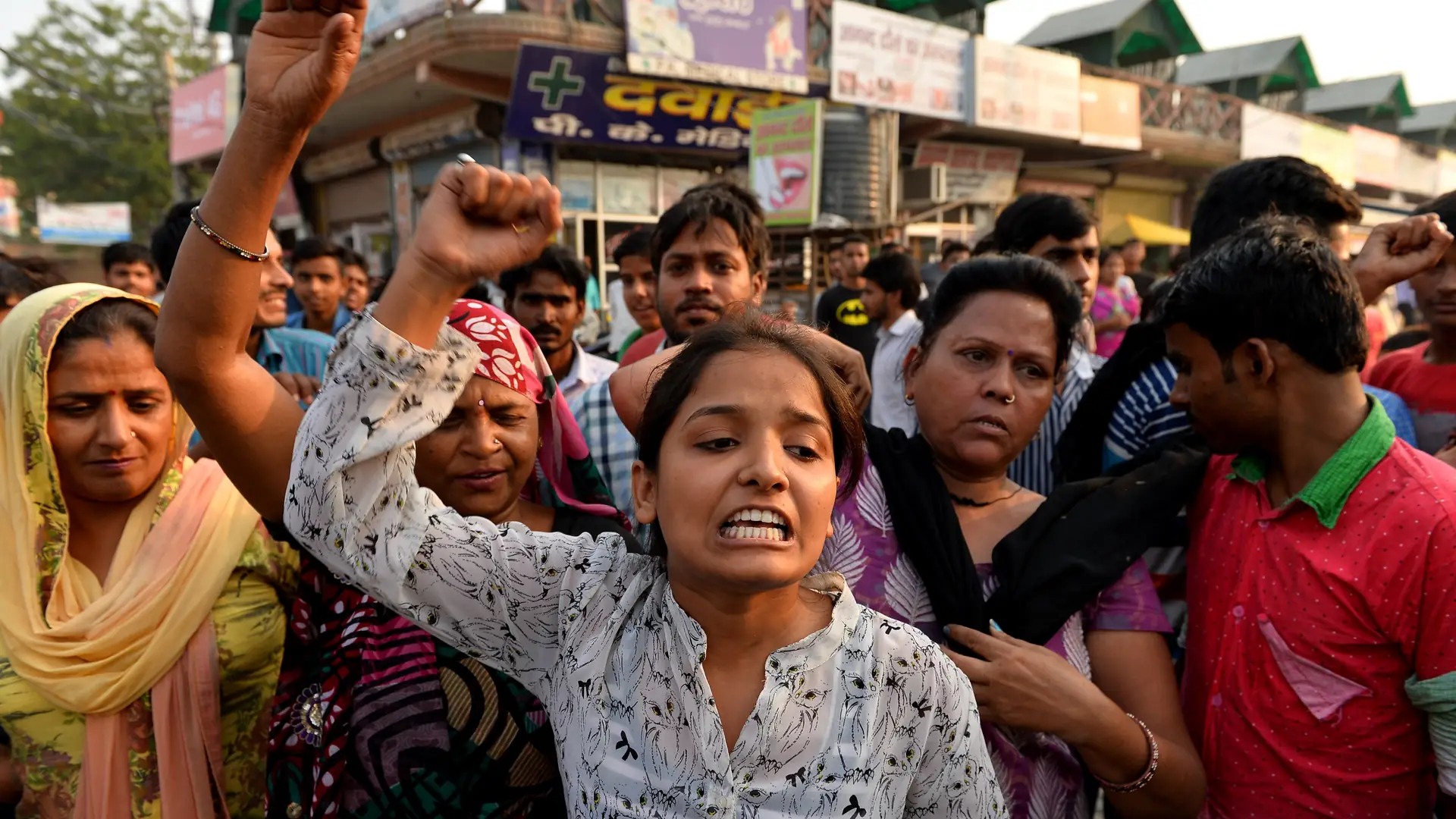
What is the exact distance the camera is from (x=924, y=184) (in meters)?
13.8

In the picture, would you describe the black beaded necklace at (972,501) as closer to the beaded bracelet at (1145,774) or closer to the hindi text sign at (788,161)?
the beaded bracelet at (1145,774)

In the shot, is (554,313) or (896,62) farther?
(896,62)

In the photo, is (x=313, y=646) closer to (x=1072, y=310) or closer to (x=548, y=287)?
(x=1072, y=310)

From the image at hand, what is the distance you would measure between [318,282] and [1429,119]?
37.0 m

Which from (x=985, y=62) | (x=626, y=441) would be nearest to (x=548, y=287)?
(x=626, y=441)

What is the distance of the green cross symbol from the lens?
942cm

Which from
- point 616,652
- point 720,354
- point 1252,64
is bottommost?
point 616,652

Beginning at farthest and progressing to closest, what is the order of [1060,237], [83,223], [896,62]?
[83,223]
[896,62]
[1060,237]

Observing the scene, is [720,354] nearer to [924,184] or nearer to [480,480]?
[480,480]

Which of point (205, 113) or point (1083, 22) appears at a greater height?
point (1083, 22)

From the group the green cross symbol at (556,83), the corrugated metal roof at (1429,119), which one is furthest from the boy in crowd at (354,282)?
the corrugated metal roof at (1429,119)

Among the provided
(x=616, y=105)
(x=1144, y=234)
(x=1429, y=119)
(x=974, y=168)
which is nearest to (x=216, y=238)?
(x=616, y=105)

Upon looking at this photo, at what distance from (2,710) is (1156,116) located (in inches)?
741

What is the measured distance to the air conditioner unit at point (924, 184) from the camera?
45.0ft
